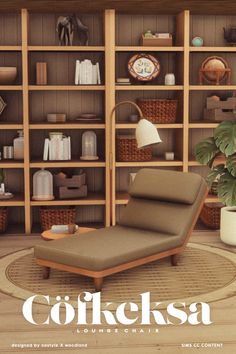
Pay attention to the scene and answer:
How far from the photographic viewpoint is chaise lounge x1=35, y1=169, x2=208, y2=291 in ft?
14.9

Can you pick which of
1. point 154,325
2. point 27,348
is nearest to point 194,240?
point 154,325

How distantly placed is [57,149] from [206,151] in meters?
1.55

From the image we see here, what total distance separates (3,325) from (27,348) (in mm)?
411

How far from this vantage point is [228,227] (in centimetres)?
594

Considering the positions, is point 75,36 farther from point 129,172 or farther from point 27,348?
point 27,348

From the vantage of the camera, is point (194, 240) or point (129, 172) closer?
point (194, 240)

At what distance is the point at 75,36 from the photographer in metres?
6.75

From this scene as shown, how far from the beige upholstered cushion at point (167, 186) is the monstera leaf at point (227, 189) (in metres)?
0.51

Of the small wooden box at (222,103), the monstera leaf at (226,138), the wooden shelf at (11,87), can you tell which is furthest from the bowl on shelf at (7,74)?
the monstera leaf at (226,138)

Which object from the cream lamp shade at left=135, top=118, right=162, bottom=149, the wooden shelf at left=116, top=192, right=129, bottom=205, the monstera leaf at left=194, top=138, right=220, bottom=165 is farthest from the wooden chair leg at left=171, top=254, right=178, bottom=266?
the wooden shelf at left=116, top=192, right=129, bottom=205

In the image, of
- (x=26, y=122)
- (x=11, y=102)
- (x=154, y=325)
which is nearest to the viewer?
(x=154, y=325)

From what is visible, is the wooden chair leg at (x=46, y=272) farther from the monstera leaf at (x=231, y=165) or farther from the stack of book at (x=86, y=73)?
the stack of book at (x=86, y=73)

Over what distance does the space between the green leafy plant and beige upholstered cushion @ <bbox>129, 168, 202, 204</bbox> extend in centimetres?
53

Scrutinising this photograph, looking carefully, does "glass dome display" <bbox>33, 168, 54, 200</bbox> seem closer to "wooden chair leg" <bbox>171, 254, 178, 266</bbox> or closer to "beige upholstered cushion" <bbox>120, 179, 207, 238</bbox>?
"beige upholstered cushion" <bbox>120, 179, 207, 238</bbox>
